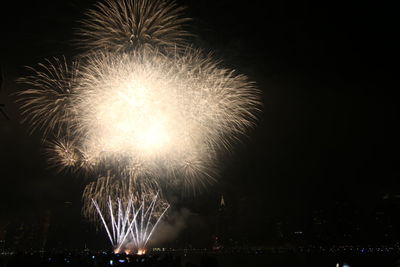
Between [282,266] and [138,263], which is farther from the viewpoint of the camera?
[282,266]

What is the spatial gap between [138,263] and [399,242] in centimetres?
21103

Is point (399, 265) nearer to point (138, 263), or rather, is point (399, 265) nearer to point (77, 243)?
point (138, 263)

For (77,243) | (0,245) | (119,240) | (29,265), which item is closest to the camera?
(29,265)

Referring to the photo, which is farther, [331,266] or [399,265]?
[331,266]

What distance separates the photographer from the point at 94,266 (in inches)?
716

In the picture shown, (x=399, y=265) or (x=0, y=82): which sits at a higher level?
(x=0, y=82)

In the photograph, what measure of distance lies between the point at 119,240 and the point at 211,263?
17.8 m

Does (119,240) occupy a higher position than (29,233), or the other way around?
(29,233)

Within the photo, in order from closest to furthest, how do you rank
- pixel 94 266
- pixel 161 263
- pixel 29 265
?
pixel 29 265 → pixel 94 266 → pixel 161 263

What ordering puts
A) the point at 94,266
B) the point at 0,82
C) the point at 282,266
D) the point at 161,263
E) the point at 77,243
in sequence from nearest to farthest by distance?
the point at 0,82 → the point at 94,266 → the point at 161,263 → the point at 282,266 → the point at 77,243

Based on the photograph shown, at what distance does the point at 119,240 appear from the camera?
1120 inches

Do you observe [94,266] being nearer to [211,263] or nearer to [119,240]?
[211,263]

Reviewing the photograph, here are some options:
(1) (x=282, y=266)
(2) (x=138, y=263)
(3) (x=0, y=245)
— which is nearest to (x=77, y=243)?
(3) (x=0, y=245)

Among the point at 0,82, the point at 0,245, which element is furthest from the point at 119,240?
the point at 0,245
